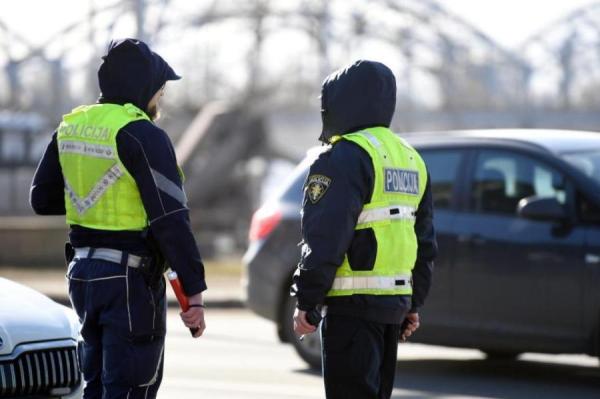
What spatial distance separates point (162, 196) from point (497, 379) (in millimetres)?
5181

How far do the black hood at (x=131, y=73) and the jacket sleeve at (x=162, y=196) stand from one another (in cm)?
19

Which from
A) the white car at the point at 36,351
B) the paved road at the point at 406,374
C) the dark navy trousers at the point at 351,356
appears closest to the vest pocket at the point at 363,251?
the dark navy trousers at the point at 351,356

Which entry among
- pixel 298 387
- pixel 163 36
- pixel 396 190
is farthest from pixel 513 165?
pixel 163 36

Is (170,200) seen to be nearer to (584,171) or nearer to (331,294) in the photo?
(331,294)

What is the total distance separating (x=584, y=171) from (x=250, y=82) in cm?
5657

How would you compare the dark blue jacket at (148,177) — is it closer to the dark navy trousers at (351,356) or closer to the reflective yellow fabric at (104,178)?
the reflective yellow fabric at (104,178)

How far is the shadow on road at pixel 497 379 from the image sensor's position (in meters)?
9.55

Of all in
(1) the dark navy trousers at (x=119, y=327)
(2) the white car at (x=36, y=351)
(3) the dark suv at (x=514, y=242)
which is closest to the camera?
(1) the dark navy trousers at (x=119, y=327)

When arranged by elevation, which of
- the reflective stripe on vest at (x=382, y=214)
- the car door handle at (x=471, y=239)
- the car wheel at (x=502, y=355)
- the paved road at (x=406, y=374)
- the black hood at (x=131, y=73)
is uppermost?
the black hood at (x=131, y=73)

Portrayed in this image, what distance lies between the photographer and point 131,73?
5.71 meters

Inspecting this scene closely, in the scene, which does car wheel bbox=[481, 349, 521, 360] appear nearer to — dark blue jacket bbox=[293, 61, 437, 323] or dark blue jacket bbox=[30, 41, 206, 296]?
dark blue jacket bbox=[293, 61, 437, 323]

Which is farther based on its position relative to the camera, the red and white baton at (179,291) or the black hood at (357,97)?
the black hood at (357,97)

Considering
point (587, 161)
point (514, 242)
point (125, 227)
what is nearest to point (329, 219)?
point (125, 227)

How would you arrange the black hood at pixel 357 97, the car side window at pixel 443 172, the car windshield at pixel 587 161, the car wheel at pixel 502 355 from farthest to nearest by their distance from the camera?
the car wheel at pixel 502 355
the car side window at pixel 443 172
the car windshield at pixel 587 161
the black hood at pixel 357 97
